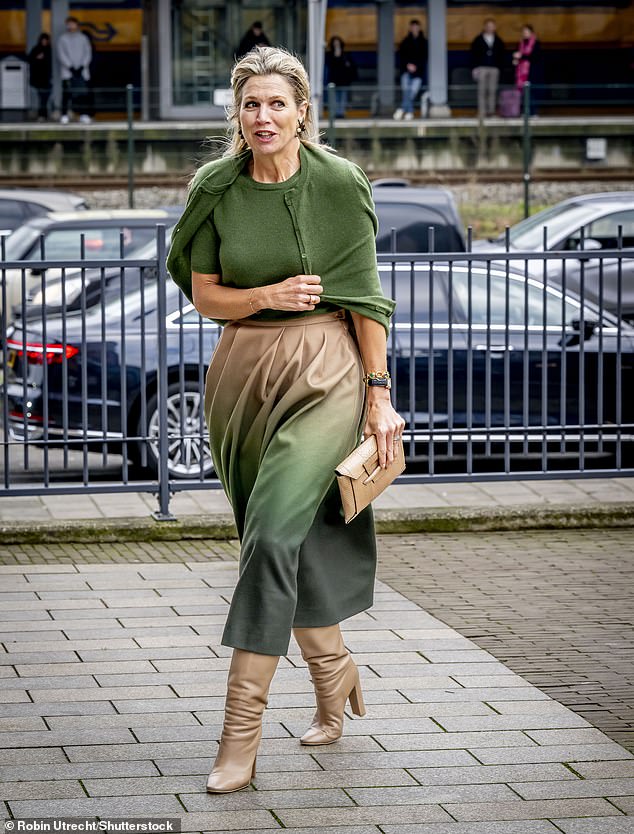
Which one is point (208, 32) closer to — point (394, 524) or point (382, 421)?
point (394, 524)

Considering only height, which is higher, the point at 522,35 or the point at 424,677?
the point at 522,35

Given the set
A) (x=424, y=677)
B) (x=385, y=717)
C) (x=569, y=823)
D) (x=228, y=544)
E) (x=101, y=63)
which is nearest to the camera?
(x=569, y=823)

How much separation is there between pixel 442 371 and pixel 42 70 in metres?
23.0

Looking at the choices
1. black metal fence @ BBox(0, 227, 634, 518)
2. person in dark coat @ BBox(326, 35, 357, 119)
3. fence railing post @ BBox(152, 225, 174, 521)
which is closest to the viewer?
fence railing post @ BBox(152, 225, 174, 521)

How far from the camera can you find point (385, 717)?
17.1ft

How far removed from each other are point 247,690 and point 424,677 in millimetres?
1374

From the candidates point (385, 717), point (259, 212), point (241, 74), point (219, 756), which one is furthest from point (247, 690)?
point (241, 74)

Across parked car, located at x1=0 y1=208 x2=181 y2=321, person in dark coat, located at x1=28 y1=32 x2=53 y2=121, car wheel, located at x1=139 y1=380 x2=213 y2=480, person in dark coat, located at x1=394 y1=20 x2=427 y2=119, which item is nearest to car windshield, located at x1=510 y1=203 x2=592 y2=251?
parked car, located at x1=0 y1=208 x2=181 y2=321

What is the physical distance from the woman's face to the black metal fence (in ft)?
12.4

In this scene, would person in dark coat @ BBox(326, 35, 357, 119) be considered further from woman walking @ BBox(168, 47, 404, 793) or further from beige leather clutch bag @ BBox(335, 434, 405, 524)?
beige leather clutch bag @ BBox(335, 434, 405, 524)

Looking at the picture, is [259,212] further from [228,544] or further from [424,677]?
[228,544]

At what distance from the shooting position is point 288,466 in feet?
14.8

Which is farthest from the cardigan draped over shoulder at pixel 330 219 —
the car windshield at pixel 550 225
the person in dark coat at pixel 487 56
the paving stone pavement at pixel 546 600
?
the person in dark coat at pixel 487 56

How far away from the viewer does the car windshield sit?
1575 centimetres
